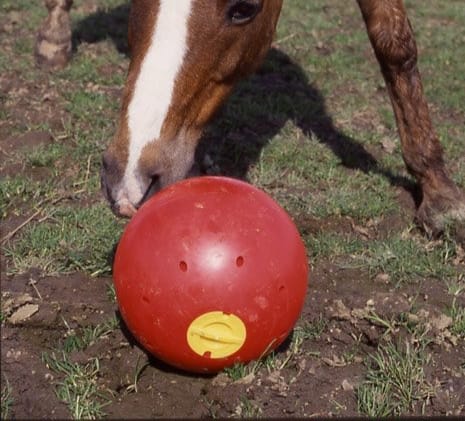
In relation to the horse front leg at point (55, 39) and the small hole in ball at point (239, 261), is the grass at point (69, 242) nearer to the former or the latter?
the small hole in ball at point (239, 261)

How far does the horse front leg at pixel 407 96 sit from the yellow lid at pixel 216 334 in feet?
7.61

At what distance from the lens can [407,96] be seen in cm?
498

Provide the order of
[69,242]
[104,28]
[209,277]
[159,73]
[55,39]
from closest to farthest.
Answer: [209,277], [159,73], [69,242], [55,39], [104,28]

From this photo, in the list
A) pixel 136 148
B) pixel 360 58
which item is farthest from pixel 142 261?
pixel 360 58

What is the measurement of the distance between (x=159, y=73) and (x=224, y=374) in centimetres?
133

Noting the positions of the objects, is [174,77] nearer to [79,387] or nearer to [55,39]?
[79,387]

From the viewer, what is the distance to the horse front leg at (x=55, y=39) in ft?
22.5

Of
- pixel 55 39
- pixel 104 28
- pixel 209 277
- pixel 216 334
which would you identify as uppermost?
pixel 209 277

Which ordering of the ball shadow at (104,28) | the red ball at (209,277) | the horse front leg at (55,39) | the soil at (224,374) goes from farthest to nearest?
the ball shadow at (104,28), the horse front leg at (55,39), the soil at (224,374), the red ball at (209,277)

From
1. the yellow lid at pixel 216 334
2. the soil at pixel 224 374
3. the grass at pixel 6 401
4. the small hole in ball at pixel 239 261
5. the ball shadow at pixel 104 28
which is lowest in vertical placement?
the ball shadow at pixel 104 28

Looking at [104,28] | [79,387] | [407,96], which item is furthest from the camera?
[104,28]

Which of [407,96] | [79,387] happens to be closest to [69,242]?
[79,387]

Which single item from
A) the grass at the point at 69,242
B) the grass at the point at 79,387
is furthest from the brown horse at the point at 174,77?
the grass at the point at 79,387

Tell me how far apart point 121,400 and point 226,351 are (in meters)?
0.45
